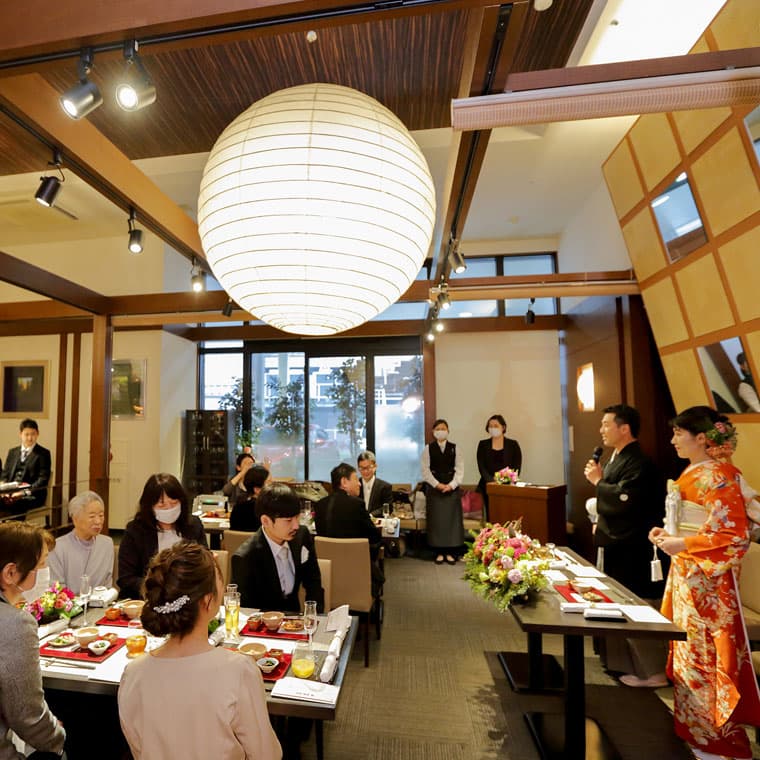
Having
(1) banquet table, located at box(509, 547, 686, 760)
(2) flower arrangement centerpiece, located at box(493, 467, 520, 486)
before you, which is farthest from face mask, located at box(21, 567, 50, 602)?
(2) flower arrangement centerpiece, located at box(493, 467, 520, 486)

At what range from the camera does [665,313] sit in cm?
370

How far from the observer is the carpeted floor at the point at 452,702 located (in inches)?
96.0

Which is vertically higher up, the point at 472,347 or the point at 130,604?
the point at 472,347

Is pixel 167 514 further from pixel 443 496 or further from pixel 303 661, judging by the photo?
pixel 443 496

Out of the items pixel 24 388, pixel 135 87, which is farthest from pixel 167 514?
pixel 24 388

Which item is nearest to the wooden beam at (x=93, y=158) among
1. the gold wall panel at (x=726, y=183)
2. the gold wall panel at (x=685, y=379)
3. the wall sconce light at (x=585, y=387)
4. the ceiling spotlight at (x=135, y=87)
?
the ceiling spotlight at (x=135, y=87)

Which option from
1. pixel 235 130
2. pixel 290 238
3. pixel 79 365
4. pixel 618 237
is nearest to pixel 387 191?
pixel 290 238

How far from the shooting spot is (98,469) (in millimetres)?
5195

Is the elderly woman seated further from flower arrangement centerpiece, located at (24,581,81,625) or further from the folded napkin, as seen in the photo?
the folded napkin

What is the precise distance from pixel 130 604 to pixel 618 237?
5157mm

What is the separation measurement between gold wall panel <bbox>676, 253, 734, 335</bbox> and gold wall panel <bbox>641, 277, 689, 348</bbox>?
12cm

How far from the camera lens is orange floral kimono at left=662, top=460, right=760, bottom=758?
2.31 meters

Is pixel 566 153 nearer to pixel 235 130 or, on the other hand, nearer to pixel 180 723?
pixel 235 130

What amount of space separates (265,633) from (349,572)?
122 cm
